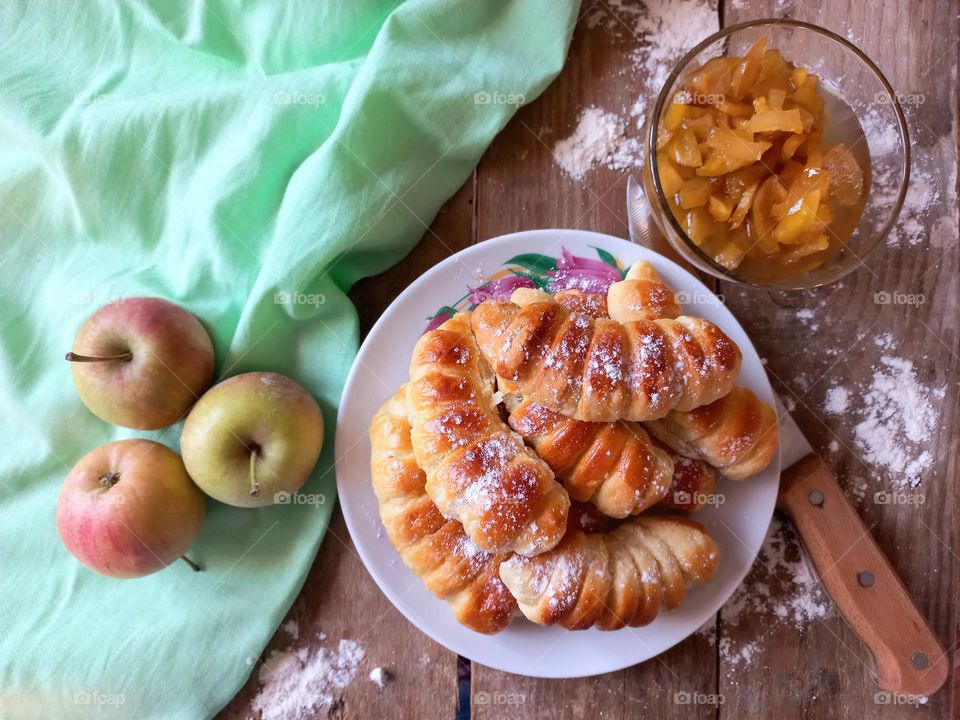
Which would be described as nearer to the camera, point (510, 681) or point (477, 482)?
point (477, 482)

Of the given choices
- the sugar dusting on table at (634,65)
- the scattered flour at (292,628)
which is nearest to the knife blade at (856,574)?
the sugar dusting on table at (634,65)

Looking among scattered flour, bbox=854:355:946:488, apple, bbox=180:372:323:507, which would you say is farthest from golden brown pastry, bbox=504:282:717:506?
scattered flour, bbox=854:355:946:488

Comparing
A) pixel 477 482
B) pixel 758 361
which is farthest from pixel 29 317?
pixel 758 361

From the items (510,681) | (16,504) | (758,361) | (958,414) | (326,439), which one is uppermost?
(758,361)

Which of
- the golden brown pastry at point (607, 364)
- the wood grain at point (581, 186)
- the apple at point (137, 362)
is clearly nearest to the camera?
the golden brown pastry at point (607, 364)

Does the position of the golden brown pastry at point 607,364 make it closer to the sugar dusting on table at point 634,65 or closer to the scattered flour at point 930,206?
the sugar dusting on table at point 634,65

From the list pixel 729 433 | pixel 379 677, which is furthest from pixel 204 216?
pixel 729 433

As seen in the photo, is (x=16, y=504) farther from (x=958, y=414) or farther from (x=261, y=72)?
(x=958, y=414)
